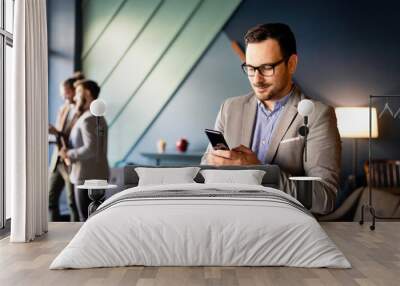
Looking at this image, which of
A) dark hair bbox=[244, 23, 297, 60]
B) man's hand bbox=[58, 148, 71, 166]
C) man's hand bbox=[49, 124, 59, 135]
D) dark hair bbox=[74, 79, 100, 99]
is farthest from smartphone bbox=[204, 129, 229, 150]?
man's hand bbox=[49, 124, 59, 135]

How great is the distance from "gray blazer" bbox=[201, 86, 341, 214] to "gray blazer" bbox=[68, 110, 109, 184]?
1231mm

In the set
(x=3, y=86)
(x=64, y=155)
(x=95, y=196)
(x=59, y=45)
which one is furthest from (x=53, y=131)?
(x=95, y=196)

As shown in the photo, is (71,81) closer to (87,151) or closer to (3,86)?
(87,151)

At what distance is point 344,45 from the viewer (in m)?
7.84

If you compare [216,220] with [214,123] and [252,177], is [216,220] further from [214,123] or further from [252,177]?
[214,123]

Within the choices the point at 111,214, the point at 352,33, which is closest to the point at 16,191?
the point at 111,214

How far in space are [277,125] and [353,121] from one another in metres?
1.04

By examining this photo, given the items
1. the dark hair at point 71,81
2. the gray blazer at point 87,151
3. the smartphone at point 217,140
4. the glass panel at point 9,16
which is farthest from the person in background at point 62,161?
the smartphone at point 217,140

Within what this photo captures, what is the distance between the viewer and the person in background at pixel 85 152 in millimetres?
7555

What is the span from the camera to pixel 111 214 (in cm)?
472

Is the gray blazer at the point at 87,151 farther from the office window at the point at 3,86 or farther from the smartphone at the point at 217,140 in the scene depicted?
the smartphone at the point at 217,140

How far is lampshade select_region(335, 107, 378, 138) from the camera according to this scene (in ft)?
25.2

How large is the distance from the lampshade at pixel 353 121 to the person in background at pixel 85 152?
284 centimetres

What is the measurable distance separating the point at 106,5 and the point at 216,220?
4.33 meters
